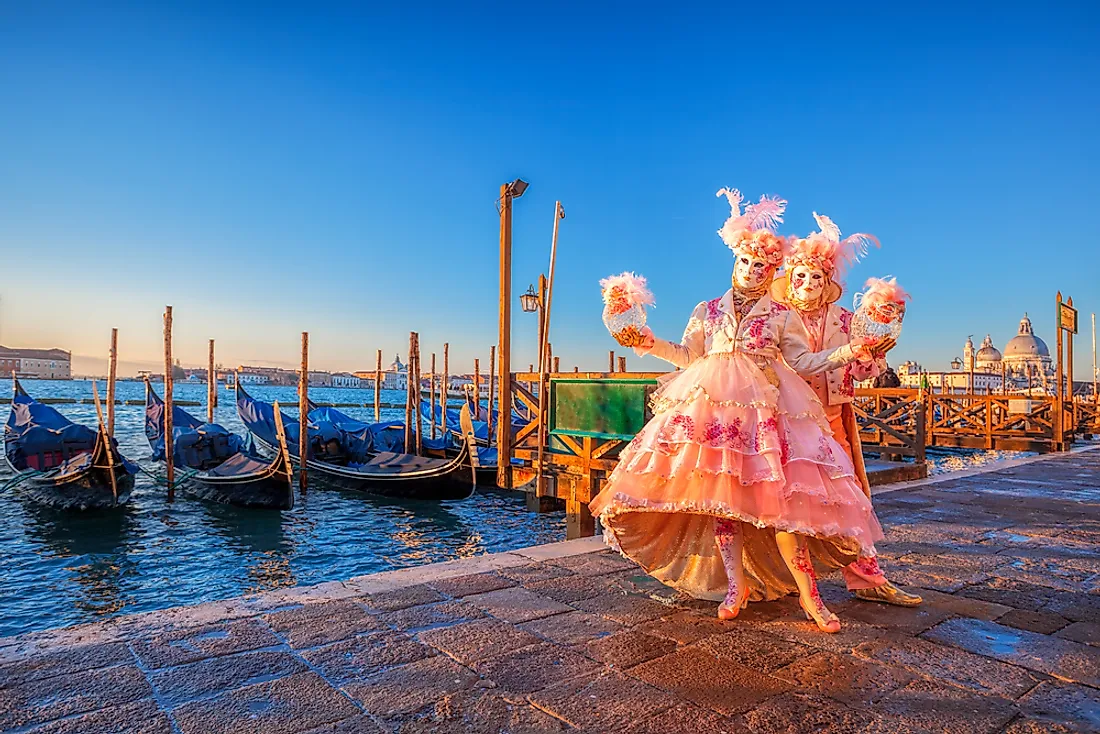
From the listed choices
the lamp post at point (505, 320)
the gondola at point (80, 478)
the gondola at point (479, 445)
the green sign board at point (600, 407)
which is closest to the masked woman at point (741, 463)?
the green sign board at point (600, 407)

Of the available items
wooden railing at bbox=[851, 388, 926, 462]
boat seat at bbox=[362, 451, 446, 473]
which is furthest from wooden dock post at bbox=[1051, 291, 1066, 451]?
boat seat at bbox=[362, 451, 446, 473]

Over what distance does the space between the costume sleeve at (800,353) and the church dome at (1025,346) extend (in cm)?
9827

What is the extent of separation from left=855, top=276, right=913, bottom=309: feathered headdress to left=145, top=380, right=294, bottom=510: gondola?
9.33 metres

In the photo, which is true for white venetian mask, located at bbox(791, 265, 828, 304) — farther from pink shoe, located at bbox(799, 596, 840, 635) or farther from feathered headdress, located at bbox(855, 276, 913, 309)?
pink shoe, located at bbox(799, 596, 840, 635)

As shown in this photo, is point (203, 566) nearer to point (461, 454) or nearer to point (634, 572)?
point (461, 454)

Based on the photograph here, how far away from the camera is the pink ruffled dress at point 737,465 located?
2211 millimetres

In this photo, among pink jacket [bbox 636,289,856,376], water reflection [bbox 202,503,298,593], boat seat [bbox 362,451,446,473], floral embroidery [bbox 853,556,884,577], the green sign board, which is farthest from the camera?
boat seat [bbox 362,451,446,473]

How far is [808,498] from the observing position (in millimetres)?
2209

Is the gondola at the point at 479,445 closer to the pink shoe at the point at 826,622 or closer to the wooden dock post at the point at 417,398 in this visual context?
the wooden dock post at the point at 417,398

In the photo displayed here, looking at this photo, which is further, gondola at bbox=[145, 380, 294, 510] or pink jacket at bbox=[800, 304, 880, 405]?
gondola at bbox=[145, 380, 294, 510]

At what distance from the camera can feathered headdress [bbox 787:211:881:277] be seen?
256 centimetres

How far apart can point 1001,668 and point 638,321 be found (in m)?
1.56

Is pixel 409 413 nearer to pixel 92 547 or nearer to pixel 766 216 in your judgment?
pixel 92 547

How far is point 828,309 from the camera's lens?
2.59m
